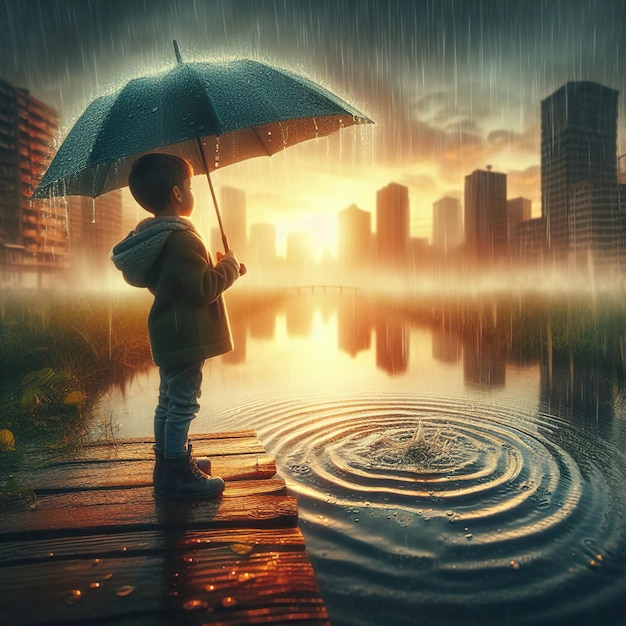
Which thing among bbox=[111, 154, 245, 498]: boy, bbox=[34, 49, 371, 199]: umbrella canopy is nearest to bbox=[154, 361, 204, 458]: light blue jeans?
bbox=[111, 154, 245, 498]: boy

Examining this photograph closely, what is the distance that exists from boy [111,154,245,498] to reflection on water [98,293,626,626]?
1.02 m

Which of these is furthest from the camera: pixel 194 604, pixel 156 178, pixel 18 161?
pixel 18 161

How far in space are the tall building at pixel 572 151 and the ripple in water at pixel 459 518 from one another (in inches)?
2281

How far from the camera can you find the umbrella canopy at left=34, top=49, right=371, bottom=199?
248 cm

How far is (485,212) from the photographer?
102 meters

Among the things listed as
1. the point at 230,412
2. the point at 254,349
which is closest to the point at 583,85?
the point at 254,349

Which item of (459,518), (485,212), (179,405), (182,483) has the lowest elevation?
(459,518)

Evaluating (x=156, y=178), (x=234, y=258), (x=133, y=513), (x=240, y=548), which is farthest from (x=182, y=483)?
(x=156, y=178)

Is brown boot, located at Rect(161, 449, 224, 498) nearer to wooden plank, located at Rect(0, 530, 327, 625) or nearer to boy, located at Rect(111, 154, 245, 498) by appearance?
boy, located at Rect(111, 154, 245, 498)

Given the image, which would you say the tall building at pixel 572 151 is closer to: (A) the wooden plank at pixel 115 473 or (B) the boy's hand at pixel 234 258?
(A) the wooden plank at pixel 115 473

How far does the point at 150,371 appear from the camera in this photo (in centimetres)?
954

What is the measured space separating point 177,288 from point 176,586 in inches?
60.8

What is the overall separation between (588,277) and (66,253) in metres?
54.2

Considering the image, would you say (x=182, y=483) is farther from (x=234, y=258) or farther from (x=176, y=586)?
(x=234, y=258)
